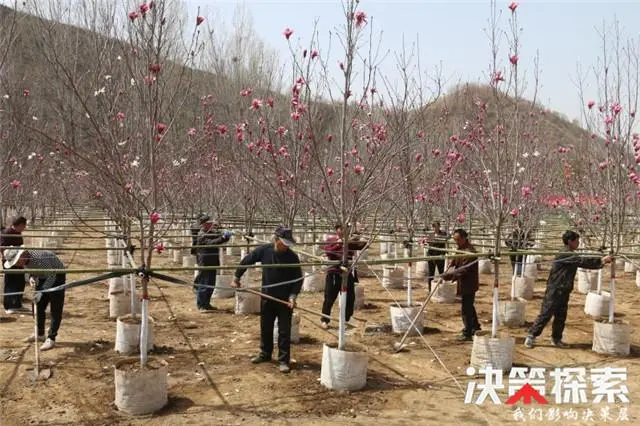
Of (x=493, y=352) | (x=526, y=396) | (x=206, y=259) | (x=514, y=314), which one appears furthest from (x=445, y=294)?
(x=526, y=396)

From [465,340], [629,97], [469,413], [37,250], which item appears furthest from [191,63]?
[629,97]

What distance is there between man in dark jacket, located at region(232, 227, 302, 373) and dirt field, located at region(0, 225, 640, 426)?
22 centimetres

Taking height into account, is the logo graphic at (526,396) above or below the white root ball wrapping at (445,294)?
below

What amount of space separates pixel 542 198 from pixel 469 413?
8.00 m

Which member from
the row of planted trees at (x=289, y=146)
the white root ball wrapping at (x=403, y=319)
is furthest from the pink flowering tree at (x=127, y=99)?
the white root ball wrapping at (x=403, y=319)

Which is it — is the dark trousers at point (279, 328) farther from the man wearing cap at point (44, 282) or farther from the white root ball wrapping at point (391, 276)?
the white root ball wrapping at point (391, 276)

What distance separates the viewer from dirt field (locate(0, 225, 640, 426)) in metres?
4.75

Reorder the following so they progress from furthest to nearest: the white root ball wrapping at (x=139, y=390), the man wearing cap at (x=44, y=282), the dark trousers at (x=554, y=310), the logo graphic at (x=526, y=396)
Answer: the dark trousers at (x=554, y=310) < the man wearing cap at (x=44, y=282) < the logo graphic at (x=526, y=396) < the white root ball wrapping at (x=139, y=390)

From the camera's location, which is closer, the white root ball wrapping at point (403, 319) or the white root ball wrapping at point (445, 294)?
the white root ball wrapping at point (403, 319)

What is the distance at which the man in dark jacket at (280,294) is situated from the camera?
5984 millimetres

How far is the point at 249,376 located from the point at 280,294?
904mm

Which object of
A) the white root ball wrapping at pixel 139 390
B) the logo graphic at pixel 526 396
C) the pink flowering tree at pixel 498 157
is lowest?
the logo graphic at pixel 526 396

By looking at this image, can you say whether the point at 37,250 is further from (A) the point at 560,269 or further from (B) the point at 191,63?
(A) the point at 560,269

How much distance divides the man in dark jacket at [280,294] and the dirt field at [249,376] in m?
0.22
